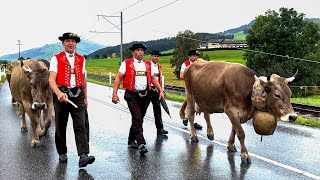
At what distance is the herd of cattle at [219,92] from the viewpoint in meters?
6.65

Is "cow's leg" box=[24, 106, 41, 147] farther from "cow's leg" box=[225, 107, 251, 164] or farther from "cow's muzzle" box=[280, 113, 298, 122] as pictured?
"cow's muzzle" box=[280, 113, 298, 122]

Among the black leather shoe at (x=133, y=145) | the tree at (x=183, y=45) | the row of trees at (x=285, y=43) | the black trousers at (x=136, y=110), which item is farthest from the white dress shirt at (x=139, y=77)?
the tree at (x=183, y=45)

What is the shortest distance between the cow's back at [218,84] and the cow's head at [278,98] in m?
0.41

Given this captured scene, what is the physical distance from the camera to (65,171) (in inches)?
251

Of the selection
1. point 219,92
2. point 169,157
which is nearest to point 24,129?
point 169,157

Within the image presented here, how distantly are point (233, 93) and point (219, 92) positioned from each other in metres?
0.51

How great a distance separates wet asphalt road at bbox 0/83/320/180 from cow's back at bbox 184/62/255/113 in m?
0.93

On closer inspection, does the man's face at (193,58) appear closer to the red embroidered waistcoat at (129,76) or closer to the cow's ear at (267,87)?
the red embroidered waistcoat at (129,76)

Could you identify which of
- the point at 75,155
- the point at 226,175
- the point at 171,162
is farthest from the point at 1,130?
the point at 226,175

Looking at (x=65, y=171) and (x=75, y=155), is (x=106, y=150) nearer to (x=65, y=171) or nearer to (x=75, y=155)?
(x=75, y=155)

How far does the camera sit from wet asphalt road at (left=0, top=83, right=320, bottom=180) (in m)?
6.19

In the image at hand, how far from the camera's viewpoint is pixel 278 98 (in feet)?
21.6

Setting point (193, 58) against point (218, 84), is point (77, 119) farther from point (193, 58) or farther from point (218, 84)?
point (193, 58)

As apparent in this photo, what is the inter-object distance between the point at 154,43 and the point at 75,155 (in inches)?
6271
